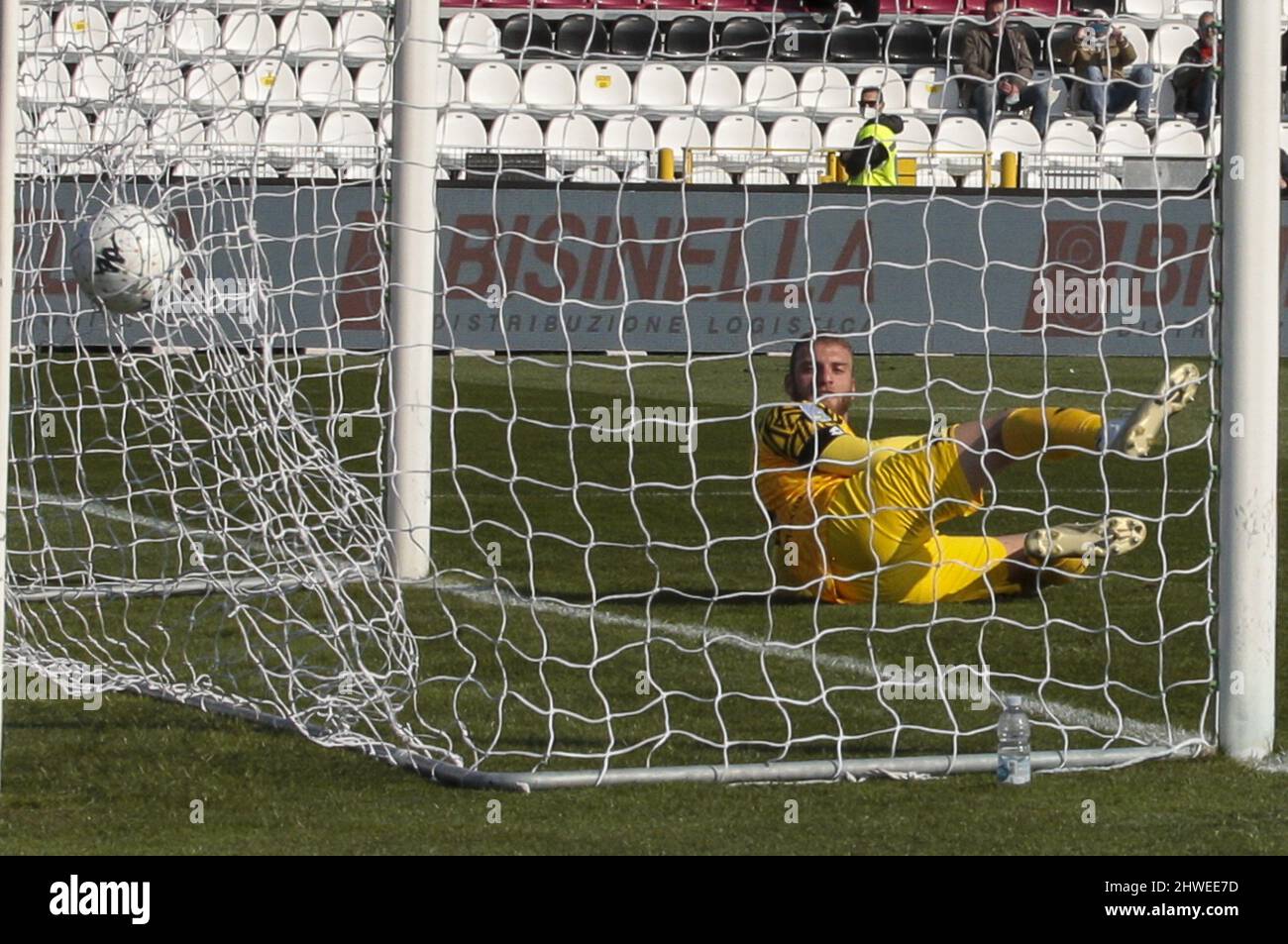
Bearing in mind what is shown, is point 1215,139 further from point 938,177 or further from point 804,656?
point 938,177

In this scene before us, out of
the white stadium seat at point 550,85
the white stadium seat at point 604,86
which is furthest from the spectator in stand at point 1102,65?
the white stadium seat at point 550,85

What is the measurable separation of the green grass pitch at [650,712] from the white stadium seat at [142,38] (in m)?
1.00

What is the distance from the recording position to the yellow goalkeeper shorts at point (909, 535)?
258 inches

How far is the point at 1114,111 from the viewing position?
1688cm

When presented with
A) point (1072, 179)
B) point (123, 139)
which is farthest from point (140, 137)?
point (1072, 179)

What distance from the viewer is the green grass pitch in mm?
4297

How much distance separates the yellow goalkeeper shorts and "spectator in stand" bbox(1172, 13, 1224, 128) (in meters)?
1.34

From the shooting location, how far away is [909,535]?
674cm

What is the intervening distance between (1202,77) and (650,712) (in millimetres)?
5380

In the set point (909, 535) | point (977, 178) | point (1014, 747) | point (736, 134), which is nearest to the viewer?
point (1014, 747)

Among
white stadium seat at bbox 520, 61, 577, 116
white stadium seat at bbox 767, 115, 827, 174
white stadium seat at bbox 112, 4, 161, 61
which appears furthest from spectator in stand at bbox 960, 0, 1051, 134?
white stadium seat at bbox 112, 4, 161, 61

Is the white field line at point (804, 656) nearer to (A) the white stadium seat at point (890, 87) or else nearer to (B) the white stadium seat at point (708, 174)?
(B) the white stadium seat at point (708, 174)
